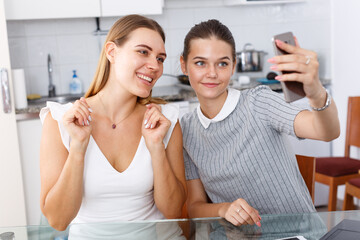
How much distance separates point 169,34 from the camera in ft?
12.1

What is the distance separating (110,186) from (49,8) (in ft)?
6.48

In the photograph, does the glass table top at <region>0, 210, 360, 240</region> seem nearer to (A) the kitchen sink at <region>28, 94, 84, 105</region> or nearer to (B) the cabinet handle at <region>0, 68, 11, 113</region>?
(B) the cabinet handle at <region>0, 68, 11, 113</region>

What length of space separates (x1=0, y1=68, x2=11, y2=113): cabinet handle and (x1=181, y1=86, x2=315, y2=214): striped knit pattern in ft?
5.43

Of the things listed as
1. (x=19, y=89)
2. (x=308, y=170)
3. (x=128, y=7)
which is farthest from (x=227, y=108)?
(x=128, y=7)

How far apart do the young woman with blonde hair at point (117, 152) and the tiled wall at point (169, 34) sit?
1.99m

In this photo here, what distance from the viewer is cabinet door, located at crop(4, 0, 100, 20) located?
293 centimetres

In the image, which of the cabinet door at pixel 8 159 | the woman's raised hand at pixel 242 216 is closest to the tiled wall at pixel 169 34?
the cabinet door at pixel 8 159

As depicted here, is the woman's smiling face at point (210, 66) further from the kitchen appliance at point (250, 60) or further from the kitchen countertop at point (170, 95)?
the kitchen appliance at point (250, 60)

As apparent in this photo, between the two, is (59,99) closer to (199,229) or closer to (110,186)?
(110,186)

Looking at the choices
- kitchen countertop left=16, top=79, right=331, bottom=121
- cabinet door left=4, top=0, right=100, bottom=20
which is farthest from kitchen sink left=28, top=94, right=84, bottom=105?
cabinet door left=4, top=0, right=100, bottom=20

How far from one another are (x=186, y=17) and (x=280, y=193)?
245cm

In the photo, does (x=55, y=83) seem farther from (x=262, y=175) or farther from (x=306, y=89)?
(x=306, y=89)

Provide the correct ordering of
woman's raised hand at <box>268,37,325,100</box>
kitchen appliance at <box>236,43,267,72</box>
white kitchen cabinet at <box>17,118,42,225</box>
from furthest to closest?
kitchen appliance at <box>236,43,267,72</box> → white kitchen cabinet at <box>17,118,42,225</box> → woman's raised hand at <box>268,37,325,100</box>

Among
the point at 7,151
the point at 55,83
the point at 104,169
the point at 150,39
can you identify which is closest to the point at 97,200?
the point at 104,169
